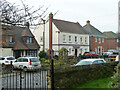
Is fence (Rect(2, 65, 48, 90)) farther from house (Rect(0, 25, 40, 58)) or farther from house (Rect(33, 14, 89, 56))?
house (Rect(33, 14, 89, 56))

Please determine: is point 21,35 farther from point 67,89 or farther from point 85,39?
point 67,89

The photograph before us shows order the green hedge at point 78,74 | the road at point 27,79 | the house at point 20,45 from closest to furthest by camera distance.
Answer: the road at point 27,79, the green hedge at point 78,74, the house at point 20,45

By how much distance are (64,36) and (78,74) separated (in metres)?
28.8

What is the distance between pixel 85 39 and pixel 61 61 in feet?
66.7

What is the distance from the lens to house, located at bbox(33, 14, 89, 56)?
38281 mm

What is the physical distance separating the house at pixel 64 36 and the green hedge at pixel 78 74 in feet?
78.7

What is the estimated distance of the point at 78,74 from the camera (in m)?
10.5

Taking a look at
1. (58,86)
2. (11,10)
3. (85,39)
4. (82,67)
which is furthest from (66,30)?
(11,10)

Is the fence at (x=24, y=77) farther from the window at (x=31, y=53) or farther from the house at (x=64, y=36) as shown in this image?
the house at (x=64, y=36)

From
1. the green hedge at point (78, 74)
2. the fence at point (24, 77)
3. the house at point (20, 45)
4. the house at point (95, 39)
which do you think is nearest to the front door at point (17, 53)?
the house at point (20, 45)

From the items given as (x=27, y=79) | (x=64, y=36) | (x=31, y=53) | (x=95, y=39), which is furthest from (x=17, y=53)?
(x=27, y=79)

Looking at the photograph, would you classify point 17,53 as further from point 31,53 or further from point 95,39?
point 95,39

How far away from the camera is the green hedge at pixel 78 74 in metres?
8.96

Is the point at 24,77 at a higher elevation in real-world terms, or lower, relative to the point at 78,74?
higher
